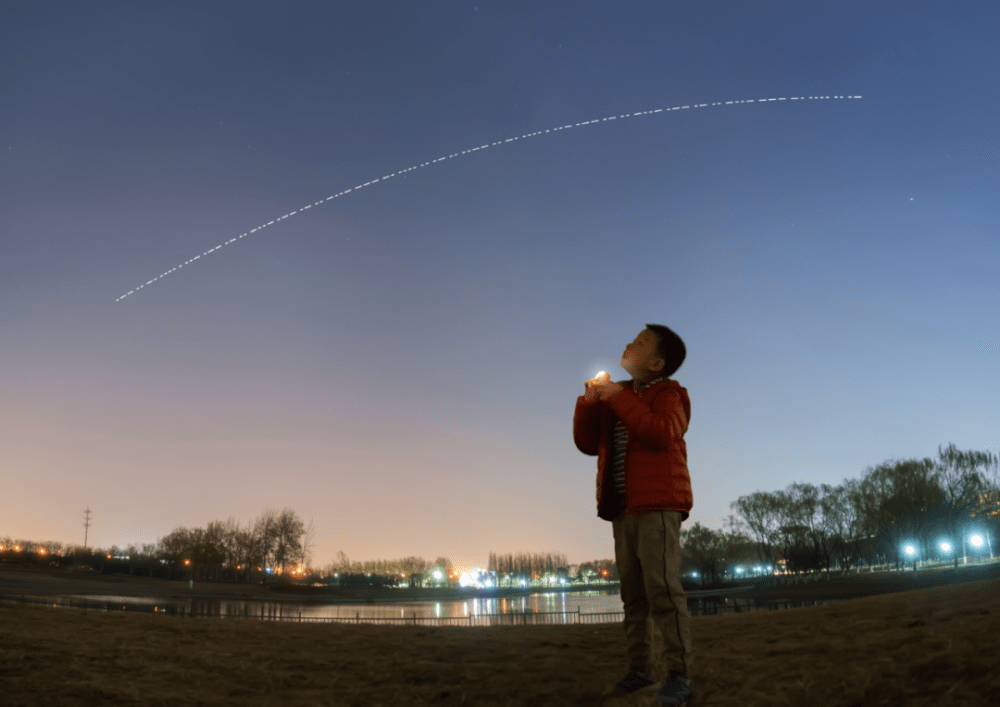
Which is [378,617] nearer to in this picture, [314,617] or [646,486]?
[314,617]

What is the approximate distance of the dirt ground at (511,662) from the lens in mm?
3377

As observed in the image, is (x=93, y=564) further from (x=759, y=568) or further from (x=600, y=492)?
(x=759, y=568)

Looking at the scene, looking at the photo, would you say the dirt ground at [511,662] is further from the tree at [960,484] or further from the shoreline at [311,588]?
the tree at [960,484]

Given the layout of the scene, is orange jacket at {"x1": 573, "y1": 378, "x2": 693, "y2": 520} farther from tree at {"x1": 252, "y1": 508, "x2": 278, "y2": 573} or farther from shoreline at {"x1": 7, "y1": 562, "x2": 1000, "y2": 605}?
tree at {"x1": 252, "y1": 508, "x2": 278, "y2": 573}

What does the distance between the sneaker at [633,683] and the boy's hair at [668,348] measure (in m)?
2.14

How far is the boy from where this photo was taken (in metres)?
3.84

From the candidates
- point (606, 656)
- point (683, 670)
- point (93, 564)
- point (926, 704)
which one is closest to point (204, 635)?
point (606, 656)

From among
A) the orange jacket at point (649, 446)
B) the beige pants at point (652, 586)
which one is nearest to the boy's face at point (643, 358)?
the orange jacket at point (649, 446)

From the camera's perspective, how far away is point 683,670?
12.1 ft

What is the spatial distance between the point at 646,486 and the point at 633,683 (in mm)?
1260

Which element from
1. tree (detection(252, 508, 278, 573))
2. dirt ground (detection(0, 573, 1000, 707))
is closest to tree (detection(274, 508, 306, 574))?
tree (detection(252, 508, 278, 573))

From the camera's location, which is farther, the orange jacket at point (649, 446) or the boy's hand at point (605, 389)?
the boy's hand at point (605, 389)

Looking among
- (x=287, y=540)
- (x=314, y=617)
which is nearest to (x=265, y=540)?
(x=287, y=540)

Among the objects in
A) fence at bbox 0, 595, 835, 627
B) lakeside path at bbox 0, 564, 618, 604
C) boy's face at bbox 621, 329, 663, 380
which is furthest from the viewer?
lakeside path at bbox 0, 564, 618, 604
